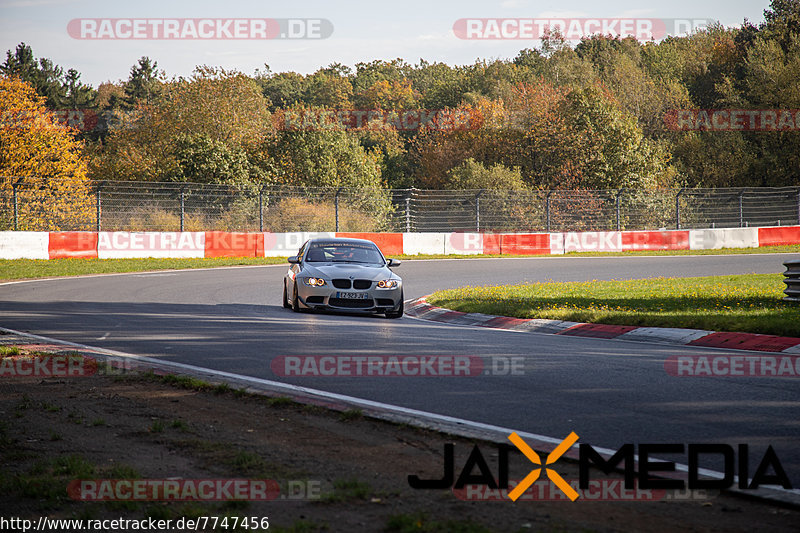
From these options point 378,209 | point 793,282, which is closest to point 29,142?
point 378,209

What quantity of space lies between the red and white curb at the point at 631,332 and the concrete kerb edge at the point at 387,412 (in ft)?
19.3

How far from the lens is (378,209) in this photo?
121 ft

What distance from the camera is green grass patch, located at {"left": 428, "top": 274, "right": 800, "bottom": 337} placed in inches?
483

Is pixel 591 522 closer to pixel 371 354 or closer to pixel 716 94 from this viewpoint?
pixel 371 354

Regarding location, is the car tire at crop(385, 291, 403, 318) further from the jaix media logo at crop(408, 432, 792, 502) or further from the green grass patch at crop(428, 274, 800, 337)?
the jaix media logo at crop(408, 432, 792, 502)

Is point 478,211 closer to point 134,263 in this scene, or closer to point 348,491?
point 134,263

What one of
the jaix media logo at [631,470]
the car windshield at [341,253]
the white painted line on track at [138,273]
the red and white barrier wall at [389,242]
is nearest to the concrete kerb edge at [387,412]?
the jaix media logo at [631,470]

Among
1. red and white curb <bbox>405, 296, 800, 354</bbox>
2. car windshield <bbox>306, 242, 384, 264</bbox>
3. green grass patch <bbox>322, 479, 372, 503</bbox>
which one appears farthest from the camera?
car windshield <bbox>306, 242, 384, 264</bbox>

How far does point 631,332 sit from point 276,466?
27.2ft

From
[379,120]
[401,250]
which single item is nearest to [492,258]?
[401,250]

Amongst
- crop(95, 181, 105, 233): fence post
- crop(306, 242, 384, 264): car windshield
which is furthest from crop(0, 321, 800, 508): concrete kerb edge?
crop(95, 181, 105, 233): fence post

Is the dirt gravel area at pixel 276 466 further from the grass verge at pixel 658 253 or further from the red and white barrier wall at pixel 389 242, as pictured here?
the grass verge at pixel 658 253

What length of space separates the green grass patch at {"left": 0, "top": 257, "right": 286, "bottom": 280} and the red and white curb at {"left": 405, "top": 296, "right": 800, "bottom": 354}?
13.4 metres

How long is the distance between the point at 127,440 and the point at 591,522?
10.7ft
